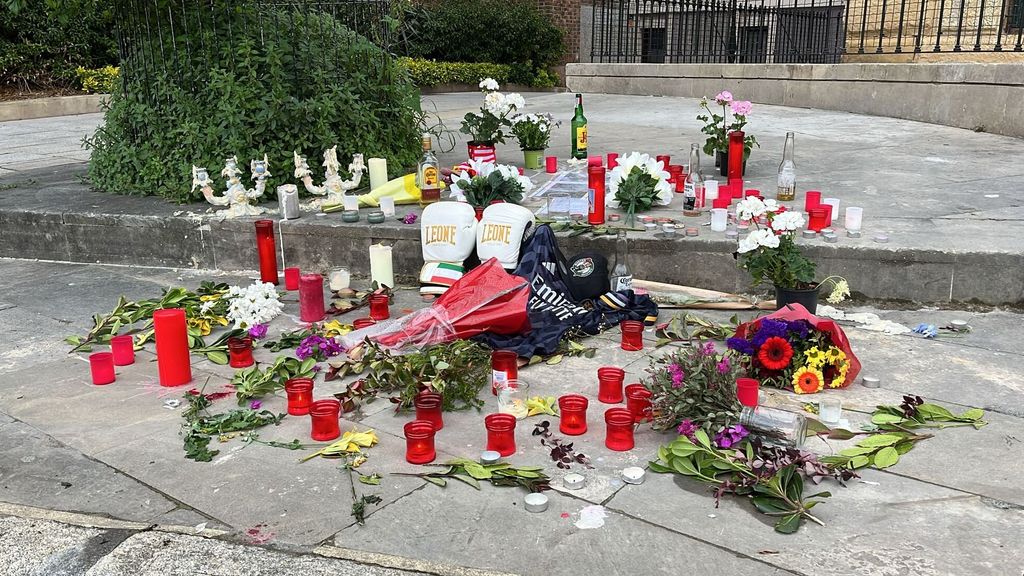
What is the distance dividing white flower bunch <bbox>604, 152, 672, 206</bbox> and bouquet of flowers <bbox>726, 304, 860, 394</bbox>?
2272 mm

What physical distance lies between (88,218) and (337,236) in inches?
86.0

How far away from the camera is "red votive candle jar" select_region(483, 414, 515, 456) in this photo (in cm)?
307

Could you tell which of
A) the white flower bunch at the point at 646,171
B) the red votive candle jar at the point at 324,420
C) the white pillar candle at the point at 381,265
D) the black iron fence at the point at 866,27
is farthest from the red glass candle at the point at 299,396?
the black iron fence at the point at 866,27

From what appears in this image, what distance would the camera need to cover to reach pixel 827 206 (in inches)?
203

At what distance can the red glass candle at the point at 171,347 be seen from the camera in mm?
3891

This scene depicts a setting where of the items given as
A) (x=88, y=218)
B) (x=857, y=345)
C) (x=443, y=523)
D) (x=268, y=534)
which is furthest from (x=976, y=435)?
(x=88, y=218)

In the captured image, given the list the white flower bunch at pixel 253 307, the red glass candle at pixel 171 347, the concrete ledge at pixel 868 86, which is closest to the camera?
the red glass candle at pixel 171 347

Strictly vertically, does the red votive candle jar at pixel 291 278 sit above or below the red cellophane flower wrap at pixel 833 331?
below

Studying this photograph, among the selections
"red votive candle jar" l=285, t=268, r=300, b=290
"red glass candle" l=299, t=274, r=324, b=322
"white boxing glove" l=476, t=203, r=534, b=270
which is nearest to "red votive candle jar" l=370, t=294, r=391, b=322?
"red glass candle" l=299, t=274, r=324, b=322

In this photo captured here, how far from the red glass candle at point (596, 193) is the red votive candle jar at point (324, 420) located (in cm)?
261

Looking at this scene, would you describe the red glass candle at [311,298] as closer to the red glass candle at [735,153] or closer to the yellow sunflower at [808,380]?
the yellow sunflower at [808,380]

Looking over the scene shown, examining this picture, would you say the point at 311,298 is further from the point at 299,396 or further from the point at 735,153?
the point at 735,153

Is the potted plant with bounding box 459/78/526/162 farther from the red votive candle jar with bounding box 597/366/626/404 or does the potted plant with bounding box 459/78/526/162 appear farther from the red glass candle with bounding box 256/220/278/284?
the red votive candle jar with bounding box 597/366/626/404

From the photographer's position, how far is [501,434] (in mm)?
3080
